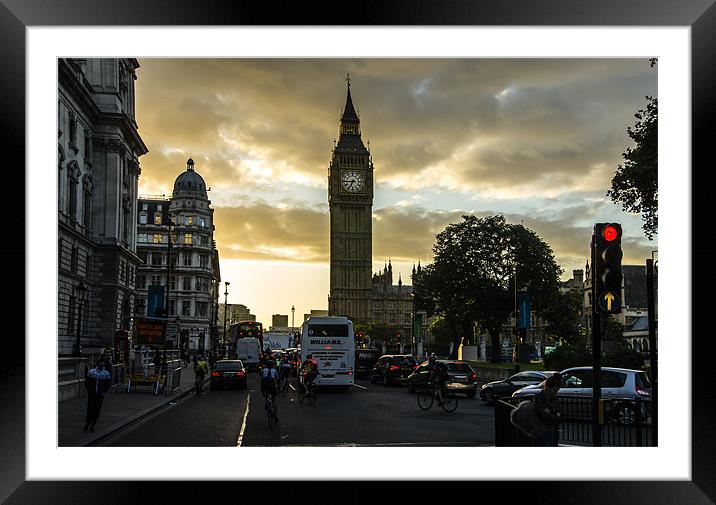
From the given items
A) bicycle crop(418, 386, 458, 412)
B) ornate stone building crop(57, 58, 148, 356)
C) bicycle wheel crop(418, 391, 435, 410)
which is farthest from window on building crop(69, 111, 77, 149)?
bicycle wheel crop(418, 391, 435, 410)

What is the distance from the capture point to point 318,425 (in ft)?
72.3

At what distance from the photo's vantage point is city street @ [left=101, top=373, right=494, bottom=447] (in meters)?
18.3

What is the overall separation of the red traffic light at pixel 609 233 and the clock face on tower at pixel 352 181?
588 ft

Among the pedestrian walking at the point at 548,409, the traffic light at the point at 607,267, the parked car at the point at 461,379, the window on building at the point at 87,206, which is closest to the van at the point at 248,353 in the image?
the window on building at the point at 87,206

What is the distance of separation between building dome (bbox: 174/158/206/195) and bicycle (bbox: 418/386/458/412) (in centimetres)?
11372

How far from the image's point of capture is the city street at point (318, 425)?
722 inches

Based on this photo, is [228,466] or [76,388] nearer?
[228,466]

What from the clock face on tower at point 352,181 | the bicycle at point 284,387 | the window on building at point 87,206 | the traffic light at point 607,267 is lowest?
the bicycle at point 284,387

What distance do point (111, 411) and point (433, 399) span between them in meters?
10.5

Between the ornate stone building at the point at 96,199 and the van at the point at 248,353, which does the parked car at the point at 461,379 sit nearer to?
the ornate stone building at the point at 96,199
